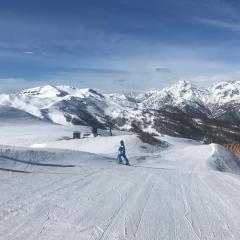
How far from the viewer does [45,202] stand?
47.3 feet

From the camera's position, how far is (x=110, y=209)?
14.3m

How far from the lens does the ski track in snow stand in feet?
37.2

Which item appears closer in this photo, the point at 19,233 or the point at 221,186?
the point at 19,233

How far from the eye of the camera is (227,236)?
12.0 meters

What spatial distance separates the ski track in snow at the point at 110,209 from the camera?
37.2ft

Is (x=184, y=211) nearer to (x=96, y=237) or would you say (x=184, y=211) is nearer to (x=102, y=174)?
(x=96, y=237)

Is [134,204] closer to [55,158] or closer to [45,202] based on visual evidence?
[45,202]

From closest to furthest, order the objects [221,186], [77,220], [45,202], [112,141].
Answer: [77,220]
[45,202]
[221,186]
[112,141]

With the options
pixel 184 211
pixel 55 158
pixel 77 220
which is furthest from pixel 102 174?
pixel 77 220

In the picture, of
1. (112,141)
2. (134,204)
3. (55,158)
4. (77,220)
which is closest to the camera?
(77,220)

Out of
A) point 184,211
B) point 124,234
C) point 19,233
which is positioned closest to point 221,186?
point 184,211

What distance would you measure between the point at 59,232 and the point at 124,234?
1.53m

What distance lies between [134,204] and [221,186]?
9.06 metres

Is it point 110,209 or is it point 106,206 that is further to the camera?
point 106,206
